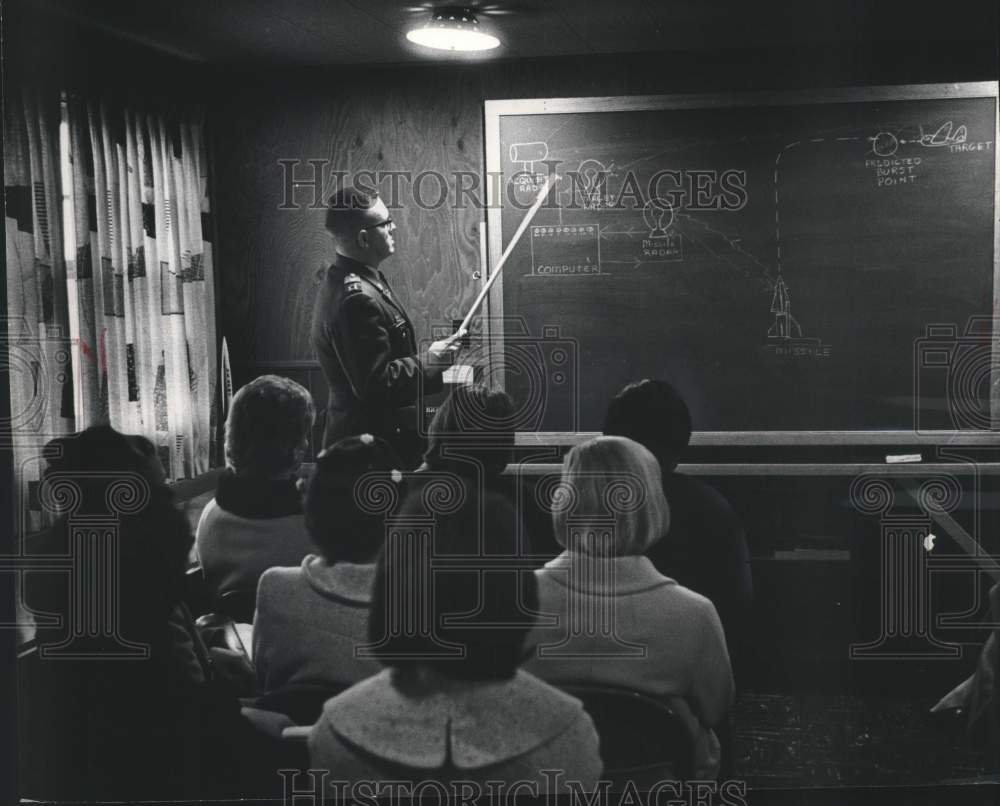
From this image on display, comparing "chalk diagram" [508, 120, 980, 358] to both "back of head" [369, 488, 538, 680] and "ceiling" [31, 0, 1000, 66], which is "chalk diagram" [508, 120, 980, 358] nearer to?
"ceiling" [31, 0, 1000, 66]

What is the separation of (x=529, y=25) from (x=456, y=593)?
141 cm

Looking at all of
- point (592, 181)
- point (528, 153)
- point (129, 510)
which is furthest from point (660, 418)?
point (129, 510)

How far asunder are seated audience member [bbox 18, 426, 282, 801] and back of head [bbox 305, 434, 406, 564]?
1.15 ft

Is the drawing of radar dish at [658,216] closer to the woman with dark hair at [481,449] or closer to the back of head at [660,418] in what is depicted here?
the back of head at [660,418]

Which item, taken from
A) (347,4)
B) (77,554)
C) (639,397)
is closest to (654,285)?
(639,397)

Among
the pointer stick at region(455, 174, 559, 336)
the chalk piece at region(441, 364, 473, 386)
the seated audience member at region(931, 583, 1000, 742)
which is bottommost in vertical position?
the seated audience member at region(931, 583, 1000, 742)

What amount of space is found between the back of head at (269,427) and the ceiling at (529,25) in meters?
0.81

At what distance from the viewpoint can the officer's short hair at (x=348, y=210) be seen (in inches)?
113

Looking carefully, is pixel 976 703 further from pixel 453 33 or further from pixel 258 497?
pixel 453 33

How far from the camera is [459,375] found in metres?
2.86

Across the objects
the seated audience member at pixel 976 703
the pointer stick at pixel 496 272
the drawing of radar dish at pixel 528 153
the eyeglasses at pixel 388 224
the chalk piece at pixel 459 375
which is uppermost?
the drawing of radar dish at pixel 528 153

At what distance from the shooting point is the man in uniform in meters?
2.86

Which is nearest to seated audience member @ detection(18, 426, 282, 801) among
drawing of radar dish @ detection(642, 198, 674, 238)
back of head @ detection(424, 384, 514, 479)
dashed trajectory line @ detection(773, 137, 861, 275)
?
back of head @ detection(424, 384, 514, 479)

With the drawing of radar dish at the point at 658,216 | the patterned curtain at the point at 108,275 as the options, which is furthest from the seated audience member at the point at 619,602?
the patterned curtain at the point at 108,275
